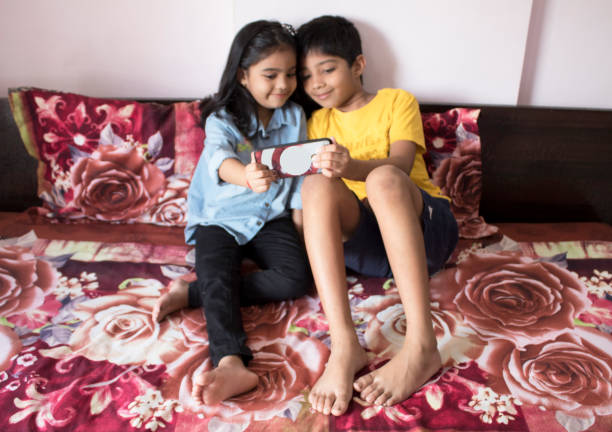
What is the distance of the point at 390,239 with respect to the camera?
827 millimetres

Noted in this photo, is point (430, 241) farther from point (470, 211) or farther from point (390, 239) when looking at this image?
point (470, 211)

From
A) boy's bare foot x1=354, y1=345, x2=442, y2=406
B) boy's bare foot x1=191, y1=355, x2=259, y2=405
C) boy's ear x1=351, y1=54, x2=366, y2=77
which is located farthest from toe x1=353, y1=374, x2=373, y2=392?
A: boy's ear x1=351, y1=54, x2=366, y2=77

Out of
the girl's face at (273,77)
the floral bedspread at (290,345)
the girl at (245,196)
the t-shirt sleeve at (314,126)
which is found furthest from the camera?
the t-shirt sleeve at (314,126)

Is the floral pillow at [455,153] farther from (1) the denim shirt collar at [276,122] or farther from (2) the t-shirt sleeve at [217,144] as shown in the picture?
(2) the t-shirt sleeve at [217,144]

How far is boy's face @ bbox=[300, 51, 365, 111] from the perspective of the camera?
3.60ft

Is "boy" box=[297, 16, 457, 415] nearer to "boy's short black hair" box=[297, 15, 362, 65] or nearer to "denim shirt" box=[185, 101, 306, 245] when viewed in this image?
"boy's short black hair" box=[297, 15, 362, 65]

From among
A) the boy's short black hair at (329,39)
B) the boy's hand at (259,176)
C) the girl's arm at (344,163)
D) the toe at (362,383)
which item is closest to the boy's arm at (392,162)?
the girl's arm at (344,163)

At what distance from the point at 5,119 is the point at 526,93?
1.53 metres

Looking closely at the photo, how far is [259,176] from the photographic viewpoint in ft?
2.90

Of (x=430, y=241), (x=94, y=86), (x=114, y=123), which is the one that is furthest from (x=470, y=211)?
(x=94, y=86)

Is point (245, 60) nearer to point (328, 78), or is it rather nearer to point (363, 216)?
point (328, 78)

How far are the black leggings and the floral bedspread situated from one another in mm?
32

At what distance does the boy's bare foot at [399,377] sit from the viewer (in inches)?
28.7

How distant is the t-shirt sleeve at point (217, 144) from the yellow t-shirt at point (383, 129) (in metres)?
0.28
